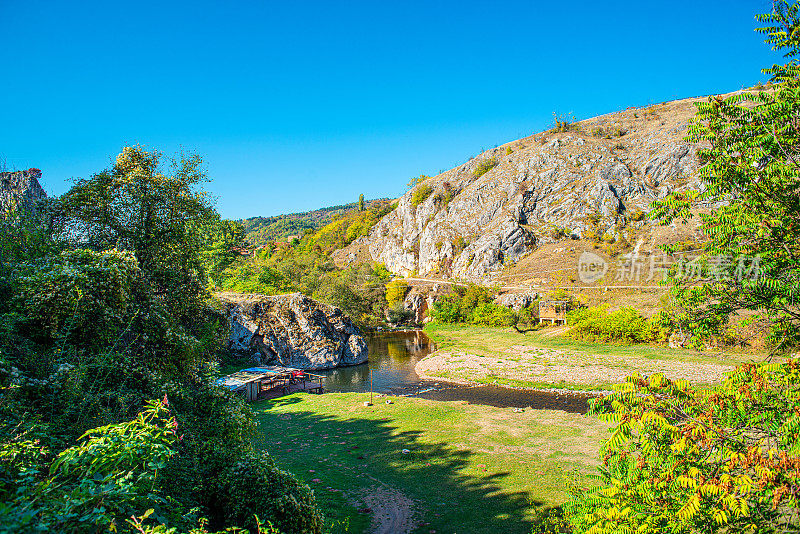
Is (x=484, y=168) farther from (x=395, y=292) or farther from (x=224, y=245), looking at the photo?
(x=224, y=245)

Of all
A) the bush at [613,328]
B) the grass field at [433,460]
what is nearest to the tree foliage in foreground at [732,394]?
the grass field at [433,460]

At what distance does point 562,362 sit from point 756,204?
102 feet

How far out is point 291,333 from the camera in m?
40.3

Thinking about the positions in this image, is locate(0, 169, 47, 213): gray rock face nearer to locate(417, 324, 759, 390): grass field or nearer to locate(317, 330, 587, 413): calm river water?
locate(317, 330, 587, 413): calm river water

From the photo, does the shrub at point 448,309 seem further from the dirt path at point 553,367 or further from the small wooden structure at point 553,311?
the dirt path at point 553,367

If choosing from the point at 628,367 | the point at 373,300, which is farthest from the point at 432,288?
the point at 628,367

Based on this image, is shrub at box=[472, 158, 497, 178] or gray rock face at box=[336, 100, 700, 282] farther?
shrub at box=[472, 158, 497, 178]

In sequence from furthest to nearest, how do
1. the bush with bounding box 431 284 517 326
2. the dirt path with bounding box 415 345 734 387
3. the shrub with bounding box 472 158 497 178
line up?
the shrub with bounding box 472 158 497 178 < the bush with bounding box 431 284 517 326 < the dirt path with bounding box 415 345 734 387

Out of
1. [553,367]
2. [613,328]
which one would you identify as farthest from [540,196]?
[553,367]

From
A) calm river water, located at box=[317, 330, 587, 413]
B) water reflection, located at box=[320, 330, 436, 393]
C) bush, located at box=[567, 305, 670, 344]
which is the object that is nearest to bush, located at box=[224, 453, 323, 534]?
calm river water, located at box=[317, 330, 587, 413]

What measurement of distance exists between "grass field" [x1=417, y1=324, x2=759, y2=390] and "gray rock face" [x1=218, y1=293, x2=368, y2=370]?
893 cm

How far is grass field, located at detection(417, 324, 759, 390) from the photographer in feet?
98.4

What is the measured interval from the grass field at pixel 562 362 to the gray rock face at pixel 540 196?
3286 cm

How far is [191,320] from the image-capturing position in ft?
39.7
